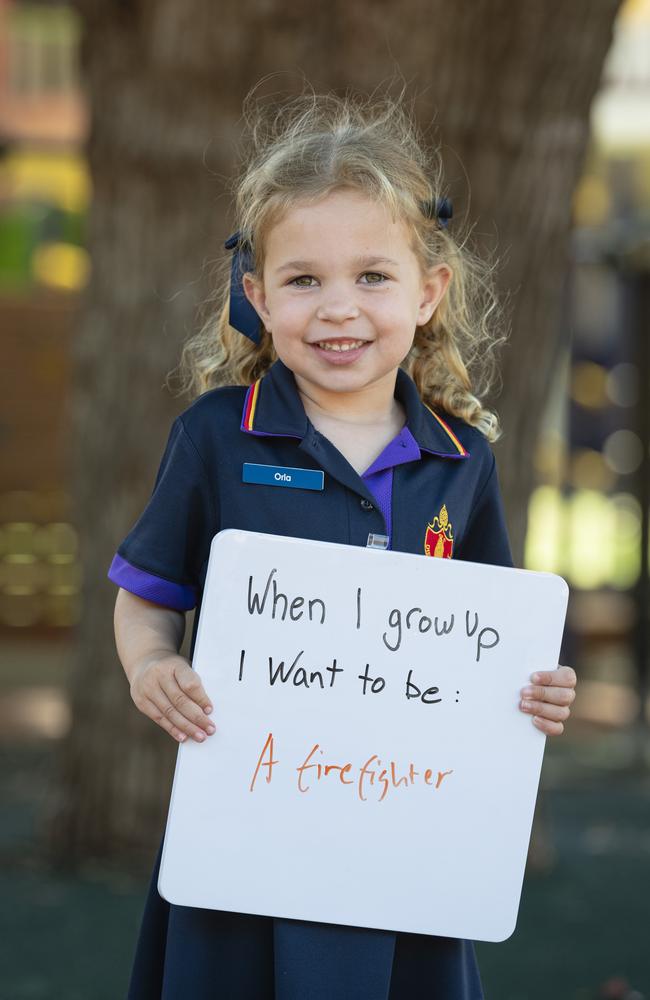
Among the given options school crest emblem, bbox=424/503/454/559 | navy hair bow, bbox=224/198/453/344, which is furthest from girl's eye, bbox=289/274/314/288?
school crest emblem, bbox=424/503/454/559

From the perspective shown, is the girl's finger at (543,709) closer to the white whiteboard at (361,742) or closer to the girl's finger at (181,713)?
the white whiteboard at (361,742)

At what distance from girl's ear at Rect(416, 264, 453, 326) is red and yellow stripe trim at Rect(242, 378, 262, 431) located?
0.81 feet

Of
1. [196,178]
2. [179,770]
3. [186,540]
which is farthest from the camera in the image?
[196,178]

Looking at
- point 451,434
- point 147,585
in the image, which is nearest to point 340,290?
point 451,434

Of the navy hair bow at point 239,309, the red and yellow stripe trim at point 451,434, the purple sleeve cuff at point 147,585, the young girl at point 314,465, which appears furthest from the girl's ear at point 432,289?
the purple sleeve cuff at point 147,585

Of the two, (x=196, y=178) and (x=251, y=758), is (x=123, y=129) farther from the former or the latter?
(x=251, y=758)

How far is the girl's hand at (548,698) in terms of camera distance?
182cm

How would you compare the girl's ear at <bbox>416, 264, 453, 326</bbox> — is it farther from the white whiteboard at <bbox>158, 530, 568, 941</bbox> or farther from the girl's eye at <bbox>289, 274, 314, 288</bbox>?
the white whiteboard at <bbox>158, 530, 568, 941</bbox>

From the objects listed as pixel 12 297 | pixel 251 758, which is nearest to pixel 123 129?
pixel 251 758

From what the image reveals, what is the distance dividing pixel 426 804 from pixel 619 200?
6238 mm

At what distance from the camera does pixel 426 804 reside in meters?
1.83

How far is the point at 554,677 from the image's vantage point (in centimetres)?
182

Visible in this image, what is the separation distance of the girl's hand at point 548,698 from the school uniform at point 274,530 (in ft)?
0.71

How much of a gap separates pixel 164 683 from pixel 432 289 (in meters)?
0.65
